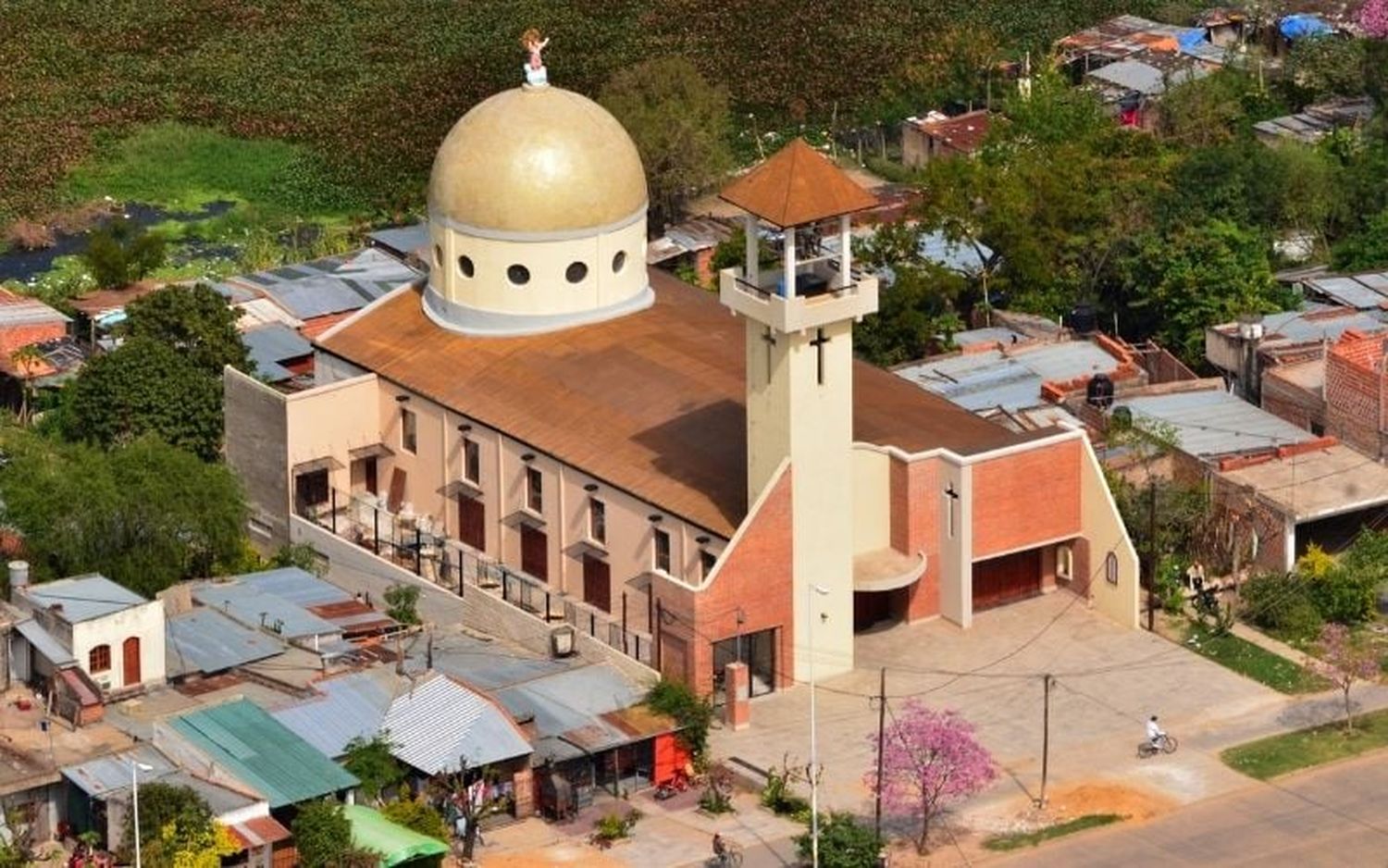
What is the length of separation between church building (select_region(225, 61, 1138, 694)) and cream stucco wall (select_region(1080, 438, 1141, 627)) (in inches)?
2.4

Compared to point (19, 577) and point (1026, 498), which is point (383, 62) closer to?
point (1026, 498)

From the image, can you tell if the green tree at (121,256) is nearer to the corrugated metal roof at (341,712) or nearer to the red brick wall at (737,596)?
the corrugated metal roof at (341,712)

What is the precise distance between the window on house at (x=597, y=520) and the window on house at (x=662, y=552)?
1.73m

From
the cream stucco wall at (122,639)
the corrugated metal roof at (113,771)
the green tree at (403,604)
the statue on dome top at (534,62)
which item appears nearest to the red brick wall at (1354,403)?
the statue on dome top at (534,62)

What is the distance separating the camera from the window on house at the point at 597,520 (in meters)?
81.3

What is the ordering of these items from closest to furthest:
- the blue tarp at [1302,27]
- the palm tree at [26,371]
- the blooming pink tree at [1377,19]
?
the palm tree at [26,371] < the blooming pink tree at [1377,19] < the blue tarp at [1302,27]

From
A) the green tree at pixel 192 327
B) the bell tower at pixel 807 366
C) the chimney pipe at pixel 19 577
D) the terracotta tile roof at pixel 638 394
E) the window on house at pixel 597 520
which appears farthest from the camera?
the green tree at pixel 192 327

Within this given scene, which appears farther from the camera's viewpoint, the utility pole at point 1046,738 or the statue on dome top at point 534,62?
the statue on dome top at point 534,62

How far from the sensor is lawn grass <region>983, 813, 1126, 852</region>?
7244 cm

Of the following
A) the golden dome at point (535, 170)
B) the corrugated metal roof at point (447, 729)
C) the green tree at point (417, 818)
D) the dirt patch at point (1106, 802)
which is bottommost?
the dirt patch at point (1106, 802)

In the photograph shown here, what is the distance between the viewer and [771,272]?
263ft

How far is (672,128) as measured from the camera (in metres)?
109

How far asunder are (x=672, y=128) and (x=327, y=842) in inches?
1688

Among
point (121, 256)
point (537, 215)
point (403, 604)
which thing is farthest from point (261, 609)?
point (121, 256)
